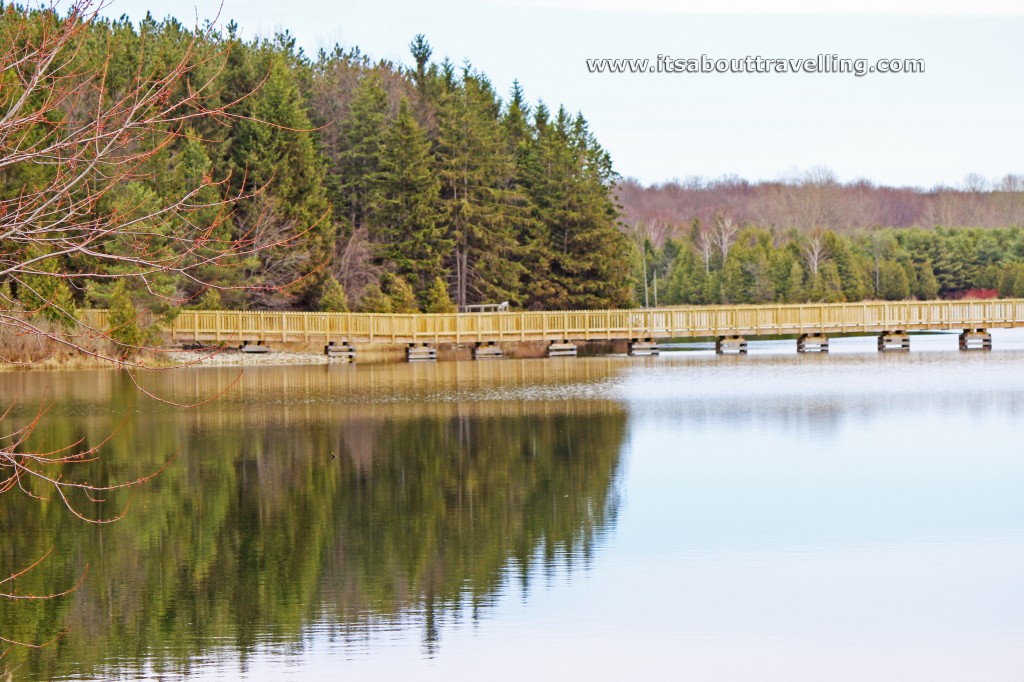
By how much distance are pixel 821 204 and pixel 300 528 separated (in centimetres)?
12907

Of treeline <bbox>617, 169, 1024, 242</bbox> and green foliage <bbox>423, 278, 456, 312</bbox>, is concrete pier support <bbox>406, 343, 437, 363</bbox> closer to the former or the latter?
green foliage <bbox>423, 278, 456, 312</bbox>

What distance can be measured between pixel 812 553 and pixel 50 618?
6.77 meters

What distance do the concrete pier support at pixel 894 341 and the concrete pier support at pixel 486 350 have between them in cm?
1462

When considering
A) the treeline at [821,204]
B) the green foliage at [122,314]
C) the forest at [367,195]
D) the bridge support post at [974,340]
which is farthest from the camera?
the treeline at [821,204]

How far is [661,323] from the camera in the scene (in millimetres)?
50250

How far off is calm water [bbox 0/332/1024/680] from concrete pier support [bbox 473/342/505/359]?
2396 cm

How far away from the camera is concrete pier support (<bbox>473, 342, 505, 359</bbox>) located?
164 feet

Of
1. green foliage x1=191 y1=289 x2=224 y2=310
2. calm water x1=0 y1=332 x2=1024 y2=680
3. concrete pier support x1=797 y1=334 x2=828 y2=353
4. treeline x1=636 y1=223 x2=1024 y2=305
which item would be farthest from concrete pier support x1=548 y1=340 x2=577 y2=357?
treeline x1=636 y1=223 x2=1024 y2=305

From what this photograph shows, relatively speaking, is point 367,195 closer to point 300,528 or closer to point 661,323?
point 661,323

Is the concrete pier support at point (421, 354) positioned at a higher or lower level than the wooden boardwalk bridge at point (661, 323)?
lower

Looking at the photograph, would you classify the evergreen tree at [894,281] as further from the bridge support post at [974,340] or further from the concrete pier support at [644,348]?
the concrete pier support at [644,348]

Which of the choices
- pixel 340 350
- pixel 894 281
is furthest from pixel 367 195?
pixel 894 281

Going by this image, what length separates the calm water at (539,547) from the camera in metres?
9.27

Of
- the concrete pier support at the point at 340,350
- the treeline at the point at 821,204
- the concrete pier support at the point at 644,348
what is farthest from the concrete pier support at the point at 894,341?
the treeline at the point at 821,204
